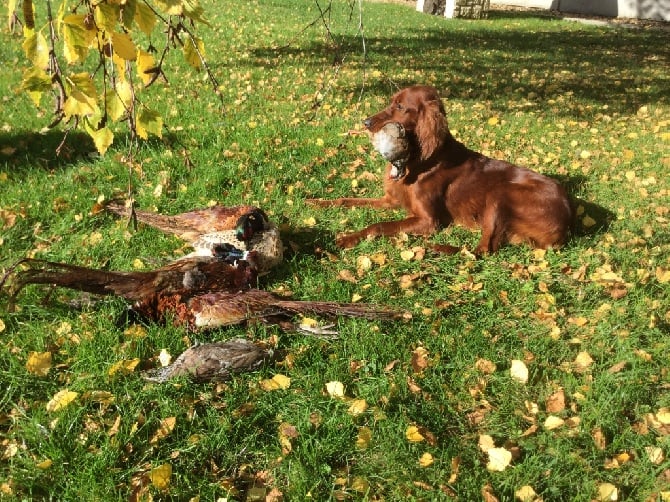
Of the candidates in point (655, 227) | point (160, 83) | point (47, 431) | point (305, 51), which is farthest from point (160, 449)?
point (305, 51)

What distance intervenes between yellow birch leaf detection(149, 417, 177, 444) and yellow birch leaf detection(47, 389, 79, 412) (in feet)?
1.40

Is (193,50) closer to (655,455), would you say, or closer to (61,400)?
(61,400)

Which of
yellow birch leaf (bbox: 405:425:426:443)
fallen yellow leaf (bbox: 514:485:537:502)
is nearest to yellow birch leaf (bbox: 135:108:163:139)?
yellow birch leaf (bbox: 405:425:426:443)

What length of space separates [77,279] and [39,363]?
0.44m

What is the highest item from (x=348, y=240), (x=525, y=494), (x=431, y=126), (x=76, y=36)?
(x=76, y=36)

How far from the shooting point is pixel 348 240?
3.90 m

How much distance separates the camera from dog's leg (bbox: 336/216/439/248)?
395 centimetres

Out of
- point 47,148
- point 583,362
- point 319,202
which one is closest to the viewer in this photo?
point 583,362

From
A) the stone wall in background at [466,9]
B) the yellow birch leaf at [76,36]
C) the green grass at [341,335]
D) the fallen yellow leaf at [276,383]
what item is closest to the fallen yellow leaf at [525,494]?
the green grass at [341,335]

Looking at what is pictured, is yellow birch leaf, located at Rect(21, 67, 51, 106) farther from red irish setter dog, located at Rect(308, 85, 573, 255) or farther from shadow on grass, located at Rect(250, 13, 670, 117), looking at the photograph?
shadow on grass, located at Rect(250, 13, 670, 117)

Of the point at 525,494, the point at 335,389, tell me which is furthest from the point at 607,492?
the point at 335,389

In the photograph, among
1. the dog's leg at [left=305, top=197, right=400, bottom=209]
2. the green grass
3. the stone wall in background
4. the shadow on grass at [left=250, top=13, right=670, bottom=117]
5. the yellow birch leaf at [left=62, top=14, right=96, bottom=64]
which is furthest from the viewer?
the stone wall in background

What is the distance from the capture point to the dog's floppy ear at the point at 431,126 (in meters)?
3.83

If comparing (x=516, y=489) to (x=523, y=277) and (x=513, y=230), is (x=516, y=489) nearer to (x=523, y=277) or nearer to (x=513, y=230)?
(x=523, y=277)
